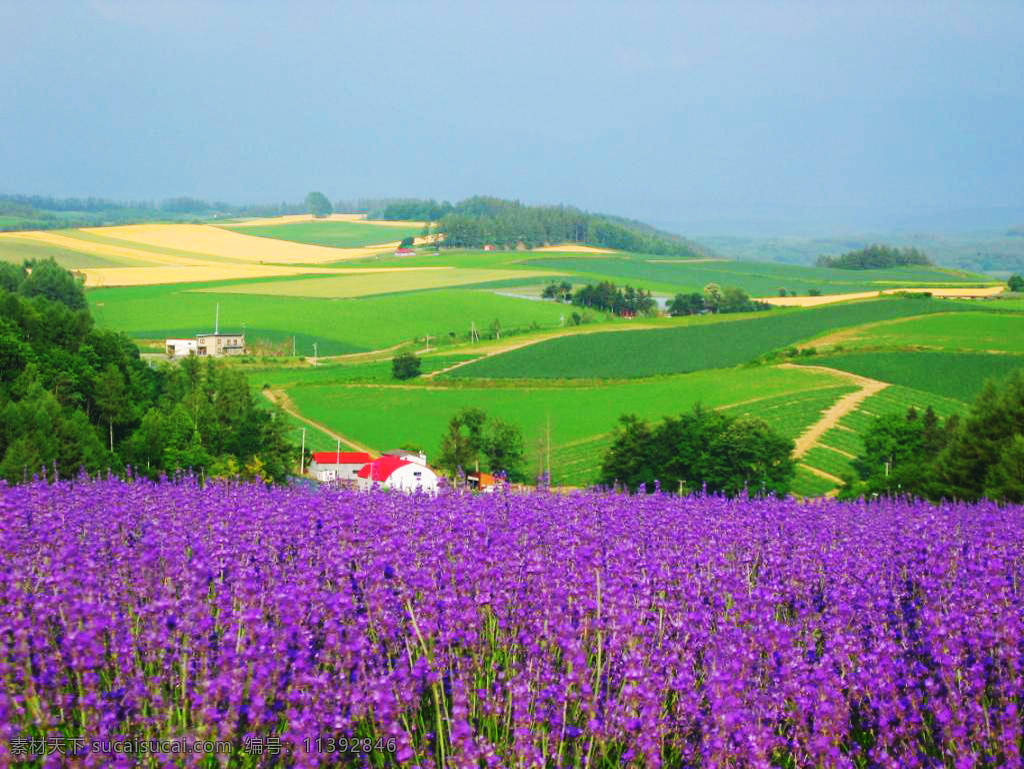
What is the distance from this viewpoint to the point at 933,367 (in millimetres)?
62250

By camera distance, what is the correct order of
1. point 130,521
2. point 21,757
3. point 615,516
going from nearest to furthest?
point 21,757 → point 130,521 → point 615,516

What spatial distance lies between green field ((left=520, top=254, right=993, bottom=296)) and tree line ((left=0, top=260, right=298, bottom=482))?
7213cm

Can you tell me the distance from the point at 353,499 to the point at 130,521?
1.65m

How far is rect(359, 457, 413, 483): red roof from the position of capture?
39.8 metres

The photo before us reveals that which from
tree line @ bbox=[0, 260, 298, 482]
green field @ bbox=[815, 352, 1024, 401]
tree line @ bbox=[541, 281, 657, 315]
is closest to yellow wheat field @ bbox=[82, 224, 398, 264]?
tree line @ bbox=[541, 281, 657, 315]

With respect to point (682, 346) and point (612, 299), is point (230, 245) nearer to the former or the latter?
point (612, 299)

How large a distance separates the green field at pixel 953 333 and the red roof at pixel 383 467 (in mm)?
37375

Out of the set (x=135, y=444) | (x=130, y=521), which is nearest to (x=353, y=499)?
(x=130, y=521)

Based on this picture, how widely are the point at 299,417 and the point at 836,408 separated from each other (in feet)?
85.6

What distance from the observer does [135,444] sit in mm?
41812

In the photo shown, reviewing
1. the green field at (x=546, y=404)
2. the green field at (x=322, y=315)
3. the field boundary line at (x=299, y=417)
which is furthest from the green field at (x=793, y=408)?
the green field at (x=322, y=315)

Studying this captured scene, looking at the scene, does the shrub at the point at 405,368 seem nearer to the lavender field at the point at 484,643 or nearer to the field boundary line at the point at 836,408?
the field boundary line at the point at 836,408

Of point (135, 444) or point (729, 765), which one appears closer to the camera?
point (729, 765)

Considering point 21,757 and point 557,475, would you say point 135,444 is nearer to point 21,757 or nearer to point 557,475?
point 557,475
